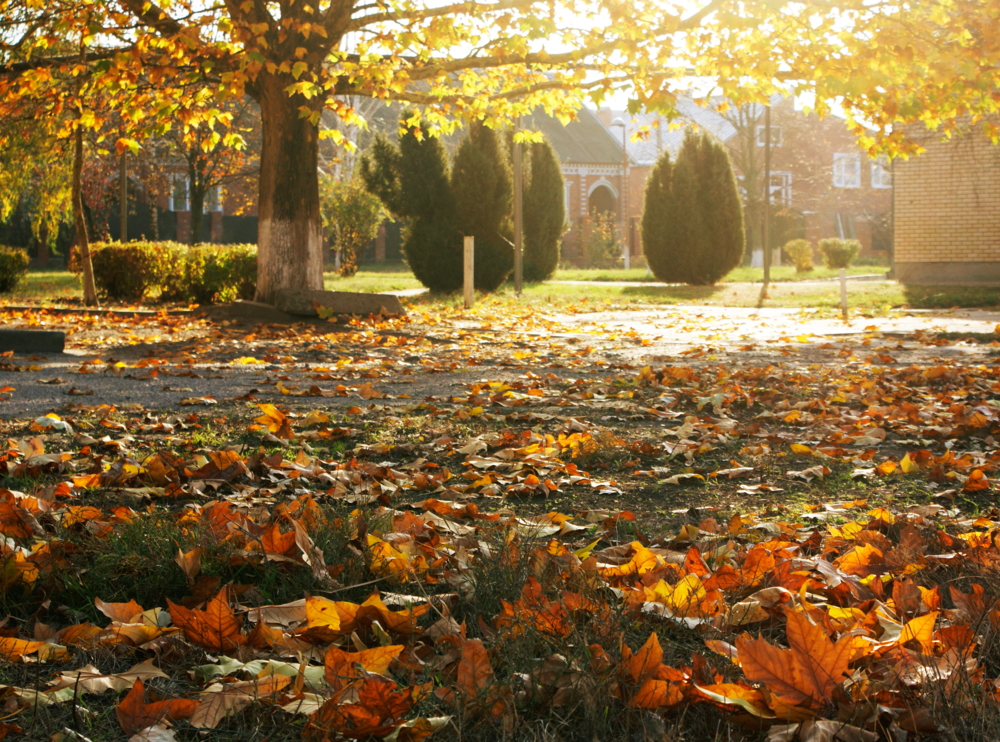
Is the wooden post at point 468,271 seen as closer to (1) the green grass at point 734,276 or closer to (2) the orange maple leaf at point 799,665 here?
(1) the green grass at point 734,276

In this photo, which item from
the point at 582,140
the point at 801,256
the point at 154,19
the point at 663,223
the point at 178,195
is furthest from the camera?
the point at 582,140

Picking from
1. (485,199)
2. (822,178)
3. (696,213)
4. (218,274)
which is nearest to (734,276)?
(696,213)

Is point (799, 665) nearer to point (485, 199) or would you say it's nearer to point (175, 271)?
point (175, 271)

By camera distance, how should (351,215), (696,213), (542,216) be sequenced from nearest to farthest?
(696,213) → (542,216) → (351,215)

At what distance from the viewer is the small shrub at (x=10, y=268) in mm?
18297

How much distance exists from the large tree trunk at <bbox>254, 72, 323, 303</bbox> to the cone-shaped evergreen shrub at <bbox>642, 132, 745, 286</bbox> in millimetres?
14139

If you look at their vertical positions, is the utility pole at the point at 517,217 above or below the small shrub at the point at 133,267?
above

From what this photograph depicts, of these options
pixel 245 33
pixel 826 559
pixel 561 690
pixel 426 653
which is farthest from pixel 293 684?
pixel 245 33

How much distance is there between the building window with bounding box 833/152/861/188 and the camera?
163ft

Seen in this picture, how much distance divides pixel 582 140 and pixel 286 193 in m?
40.3

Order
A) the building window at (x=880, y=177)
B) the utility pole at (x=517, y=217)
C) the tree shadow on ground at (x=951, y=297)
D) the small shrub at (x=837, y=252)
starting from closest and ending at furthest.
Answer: the tree shadow on ground at (x=951, y=297) → the utility pole at (x=517, y=217) → the small shrub at (x=837, y=252) → the building window at (x=880, y=177)

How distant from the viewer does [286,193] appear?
39.7ft

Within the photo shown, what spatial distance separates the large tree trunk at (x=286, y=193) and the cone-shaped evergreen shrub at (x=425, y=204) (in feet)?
25.4

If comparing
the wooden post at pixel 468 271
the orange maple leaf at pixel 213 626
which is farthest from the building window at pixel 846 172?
the orange maple leaf at pixel 213 626
